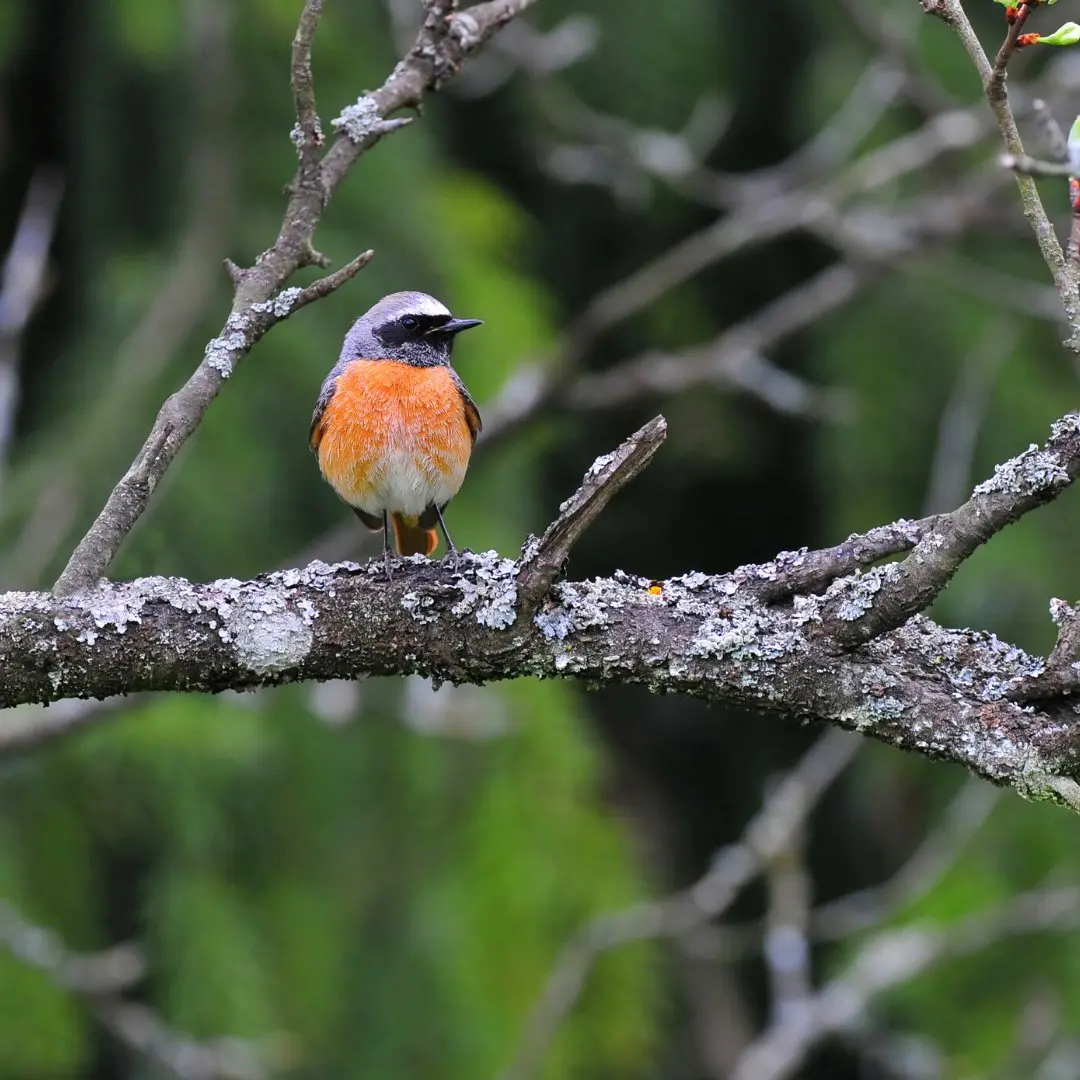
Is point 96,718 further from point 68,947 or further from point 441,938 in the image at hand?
point 441,938

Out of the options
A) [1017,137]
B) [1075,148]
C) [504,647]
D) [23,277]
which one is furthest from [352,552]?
[1075,148]

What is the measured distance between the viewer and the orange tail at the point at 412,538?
14.3 feet

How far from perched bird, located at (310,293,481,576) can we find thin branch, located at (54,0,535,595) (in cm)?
84

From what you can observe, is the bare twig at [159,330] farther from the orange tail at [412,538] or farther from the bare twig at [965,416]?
the bare twig at [965,416]

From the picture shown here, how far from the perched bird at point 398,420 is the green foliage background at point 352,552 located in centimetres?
71

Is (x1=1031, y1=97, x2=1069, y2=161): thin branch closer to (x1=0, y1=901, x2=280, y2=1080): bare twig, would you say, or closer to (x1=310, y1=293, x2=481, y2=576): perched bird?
(x1=310, y1=293, x2=481, y2=576): perched bird

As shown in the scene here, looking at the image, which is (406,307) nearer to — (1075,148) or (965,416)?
(965,416)

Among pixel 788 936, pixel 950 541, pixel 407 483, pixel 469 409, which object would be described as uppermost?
pixel 469 409

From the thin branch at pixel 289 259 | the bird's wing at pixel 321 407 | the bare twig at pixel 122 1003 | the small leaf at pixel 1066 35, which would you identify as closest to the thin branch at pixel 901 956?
the bare twig at pixel 122 1003

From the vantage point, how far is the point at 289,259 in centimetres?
272

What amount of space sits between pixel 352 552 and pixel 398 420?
Result: 3.95 ft

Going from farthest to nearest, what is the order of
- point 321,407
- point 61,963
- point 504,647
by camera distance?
point 61,963
point 321,407
point 504,647

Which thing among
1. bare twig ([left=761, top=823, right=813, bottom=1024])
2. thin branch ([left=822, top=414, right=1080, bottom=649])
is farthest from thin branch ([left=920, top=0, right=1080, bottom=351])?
bare twig ([left=761, top=823, right=813, bottom=1024])

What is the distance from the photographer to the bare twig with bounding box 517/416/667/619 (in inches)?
87.4
